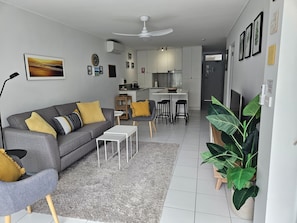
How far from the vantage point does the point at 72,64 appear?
438 cm

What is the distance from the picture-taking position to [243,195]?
5.19 ft

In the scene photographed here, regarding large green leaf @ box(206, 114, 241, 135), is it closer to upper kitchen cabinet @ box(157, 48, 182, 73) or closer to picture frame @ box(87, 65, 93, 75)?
picture frame @ box(87, 65, 93, 75)

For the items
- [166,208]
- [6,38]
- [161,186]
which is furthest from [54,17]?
[166,208]

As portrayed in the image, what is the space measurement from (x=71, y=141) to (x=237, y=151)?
87.6 inches

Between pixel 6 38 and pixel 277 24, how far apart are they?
3.35m

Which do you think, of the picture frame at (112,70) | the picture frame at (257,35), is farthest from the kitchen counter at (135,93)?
the picture frame at (257,35)

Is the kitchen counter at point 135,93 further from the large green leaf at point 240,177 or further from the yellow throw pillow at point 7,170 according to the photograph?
the large green leaf at point 240,177

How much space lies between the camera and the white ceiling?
2.93m

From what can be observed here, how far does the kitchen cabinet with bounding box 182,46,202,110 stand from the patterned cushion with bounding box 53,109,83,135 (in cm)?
521

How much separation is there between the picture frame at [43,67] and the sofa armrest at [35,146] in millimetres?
1110

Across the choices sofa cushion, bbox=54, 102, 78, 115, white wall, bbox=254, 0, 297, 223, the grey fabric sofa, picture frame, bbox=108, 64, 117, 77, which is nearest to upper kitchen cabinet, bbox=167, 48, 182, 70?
picture frame, bbox=108, 64, 117, 77

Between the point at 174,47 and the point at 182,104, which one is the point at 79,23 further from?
the point at 174,47

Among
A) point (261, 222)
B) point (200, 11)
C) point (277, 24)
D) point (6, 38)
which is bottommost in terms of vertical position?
point (261, 222)

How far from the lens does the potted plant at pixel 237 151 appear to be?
157 cm
